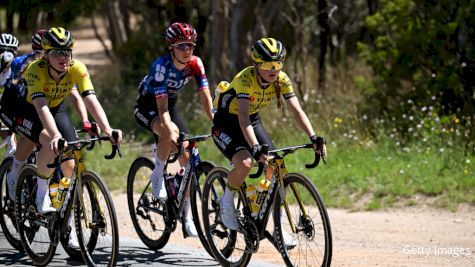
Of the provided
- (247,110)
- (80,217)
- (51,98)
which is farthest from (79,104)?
(247,110)

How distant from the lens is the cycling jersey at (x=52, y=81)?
8328 mm

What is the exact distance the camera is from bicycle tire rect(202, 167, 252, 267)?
819cm

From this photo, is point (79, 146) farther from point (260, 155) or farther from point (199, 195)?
point (260, 155)

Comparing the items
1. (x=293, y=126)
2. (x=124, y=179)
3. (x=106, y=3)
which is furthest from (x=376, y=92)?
(x=106, y=3)

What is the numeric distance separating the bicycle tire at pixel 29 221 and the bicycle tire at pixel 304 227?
2.17 m

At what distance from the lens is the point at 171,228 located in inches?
355

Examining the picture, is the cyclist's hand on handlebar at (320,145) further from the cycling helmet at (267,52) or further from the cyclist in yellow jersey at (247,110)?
the cycling helmet at (267,52)

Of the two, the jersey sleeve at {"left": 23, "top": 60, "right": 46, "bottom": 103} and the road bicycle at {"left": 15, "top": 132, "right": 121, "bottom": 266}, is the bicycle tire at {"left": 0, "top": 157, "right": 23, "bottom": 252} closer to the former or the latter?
the road bicycle at {"left": 15, "top": 132, "right": 121, "bottom": 266}

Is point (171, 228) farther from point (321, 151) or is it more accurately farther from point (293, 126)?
point (293, 126)

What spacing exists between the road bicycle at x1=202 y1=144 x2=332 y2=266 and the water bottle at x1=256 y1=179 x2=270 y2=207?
63mm

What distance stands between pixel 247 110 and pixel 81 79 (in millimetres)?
1522

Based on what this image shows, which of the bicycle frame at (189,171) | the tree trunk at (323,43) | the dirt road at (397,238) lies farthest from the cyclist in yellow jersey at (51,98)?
the tree trunk at (323,43)

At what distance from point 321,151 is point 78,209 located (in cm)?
198

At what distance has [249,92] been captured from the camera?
7.85 metres
